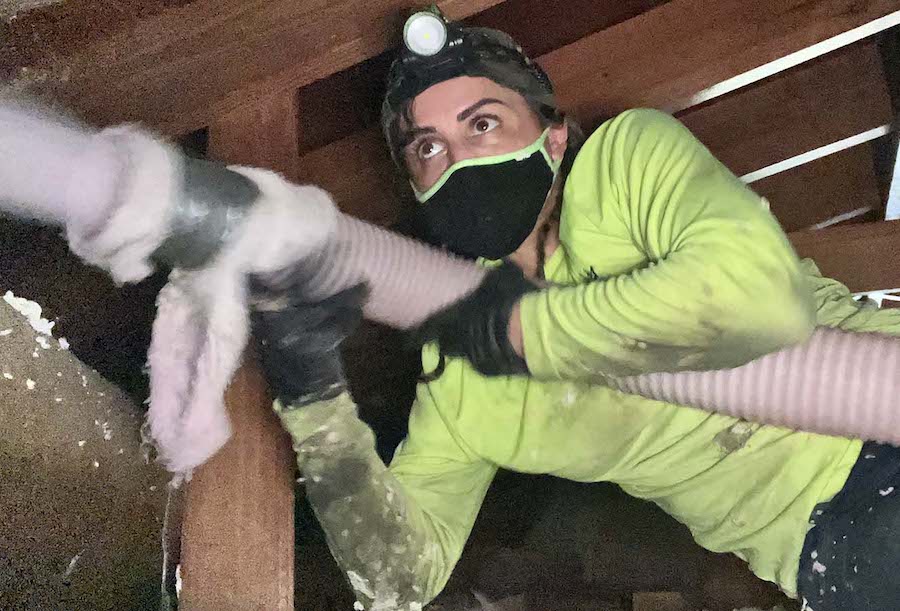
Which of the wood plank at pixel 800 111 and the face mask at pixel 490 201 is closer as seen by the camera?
the face mask at pixel 490 201

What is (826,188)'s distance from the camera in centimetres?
185

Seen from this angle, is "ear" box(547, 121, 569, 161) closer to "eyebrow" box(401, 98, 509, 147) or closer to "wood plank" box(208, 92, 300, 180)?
"eyebrow" box(401, 98, 509, 147)

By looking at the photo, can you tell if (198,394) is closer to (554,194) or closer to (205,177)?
(205,177)

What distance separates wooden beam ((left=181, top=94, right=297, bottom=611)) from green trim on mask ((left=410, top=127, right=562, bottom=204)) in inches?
11.9

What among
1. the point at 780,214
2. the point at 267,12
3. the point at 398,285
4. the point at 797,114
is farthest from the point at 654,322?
the point at 780,214

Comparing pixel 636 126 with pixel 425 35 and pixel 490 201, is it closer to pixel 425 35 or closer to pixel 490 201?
pixel 490 201

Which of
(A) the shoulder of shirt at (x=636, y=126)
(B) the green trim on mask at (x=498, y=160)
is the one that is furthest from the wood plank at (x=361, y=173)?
(A) the shoulder of shirt at (x=636, y=126)

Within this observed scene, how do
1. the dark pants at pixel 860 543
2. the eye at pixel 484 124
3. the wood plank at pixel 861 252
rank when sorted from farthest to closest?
the wood plank at pixel 861 252
the eye at pixel 484 124
the dark pants at pixel 860 543

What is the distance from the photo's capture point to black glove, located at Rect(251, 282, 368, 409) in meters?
0.75

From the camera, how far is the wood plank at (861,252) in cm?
155

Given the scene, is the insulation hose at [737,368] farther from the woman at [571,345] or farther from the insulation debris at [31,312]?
the insulation debris at [31,312]

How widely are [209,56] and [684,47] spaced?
750 mm

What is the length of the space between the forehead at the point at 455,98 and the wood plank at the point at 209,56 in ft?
0.47

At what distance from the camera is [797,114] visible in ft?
5.32
